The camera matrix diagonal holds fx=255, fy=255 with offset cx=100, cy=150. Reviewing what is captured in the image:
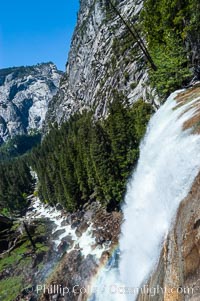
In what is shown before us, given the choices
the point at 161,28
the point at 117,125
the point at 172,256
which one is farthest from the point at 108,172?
the point at 172,256

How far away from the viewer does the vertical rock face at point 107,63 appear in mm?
89738

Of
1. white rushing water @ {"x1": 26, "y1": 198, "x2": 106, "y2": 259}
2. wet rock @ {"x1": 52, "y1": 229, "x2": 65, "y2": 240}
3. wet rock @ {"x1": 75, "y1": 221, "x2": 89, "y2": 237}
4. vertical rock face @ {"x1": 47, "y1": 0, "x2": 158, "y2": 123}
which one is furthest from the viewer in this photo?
vertical rock face @ {"x1": 47, "y1": 0, "x2": 158, "y2": 123}

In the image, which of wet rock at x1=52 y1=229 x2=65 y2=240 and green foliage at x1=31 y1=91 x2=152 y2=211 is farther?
wet rock at x1=52 y1=229 x2=65 y2=240

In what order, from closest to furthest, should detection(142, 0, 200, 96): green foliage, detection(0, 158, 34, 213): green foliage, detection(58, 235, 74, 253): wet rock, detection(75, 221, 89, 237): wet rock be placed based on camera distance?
detection(142, 0, 200, 96): green foliage
detection(58, 235, 74, 253): wet rock
detection(75, 221, 89, 237): wet rock
detection(0, 158, 34, 213): green foliage

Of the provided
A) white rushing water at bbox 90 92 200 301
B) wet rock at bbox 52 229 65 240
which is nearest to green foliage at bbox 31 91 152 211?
wet rock at bbox 52 229 65 240

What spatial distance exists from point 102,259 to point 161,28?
44232mm

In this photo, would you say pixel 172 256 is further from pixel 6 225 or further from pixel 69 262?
pixel 6 225

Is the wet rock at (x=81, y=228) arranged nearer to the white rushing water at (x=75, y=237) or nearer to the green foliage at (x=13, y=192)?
the white rushing water at (x=75, y=237)

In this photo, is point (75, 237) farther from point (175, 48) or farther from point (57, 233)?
point (175, 48)

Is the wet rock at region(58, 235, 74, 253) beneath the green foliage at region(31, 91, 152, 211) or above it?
beneath

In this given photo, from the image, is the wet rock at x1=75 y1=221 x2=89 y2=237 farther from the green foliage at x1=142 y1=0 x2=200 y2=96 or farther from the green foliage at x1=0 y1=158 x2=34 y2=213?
the green foliage at x1=0 y1=158 x2=34 y2=213

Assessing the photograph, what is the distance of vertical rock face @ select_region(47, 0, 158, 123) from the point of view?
8974cm

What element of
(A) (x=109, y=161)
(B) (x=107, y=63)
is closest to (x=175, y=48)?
(A) (x=109, y=161)

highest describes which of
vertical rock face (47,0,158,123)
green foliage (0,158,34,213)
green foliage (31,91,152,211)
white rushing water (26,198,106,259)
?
vertical rock face (47,0,158,123)
